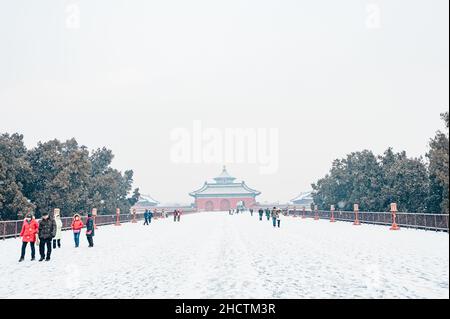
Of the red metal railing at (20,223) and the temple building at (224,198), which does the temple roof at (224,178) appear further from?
the red metal railing at (20,223)

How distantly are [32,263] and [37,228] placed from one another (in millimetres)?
1056

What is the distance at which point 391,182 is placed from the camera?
32.5 meters

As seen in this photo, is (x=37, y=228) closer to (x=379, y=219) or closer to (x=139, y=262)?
(x=139, y=262)

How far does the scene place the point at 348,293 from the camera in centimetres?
720

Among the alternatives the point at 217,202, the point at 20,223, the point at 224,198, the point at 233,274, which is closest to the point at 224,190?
the point at 224,198

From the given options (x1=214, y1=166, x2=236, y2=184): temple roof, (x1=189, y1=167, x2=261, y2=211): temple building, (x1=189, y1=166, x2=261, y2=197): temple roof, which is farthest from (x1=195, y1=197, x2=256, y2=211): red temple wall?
(x1=214, y1=166, x2=236, y2=184): temple roof

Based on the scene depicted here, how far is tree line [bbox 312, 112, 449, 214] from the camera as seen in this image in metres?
26.2

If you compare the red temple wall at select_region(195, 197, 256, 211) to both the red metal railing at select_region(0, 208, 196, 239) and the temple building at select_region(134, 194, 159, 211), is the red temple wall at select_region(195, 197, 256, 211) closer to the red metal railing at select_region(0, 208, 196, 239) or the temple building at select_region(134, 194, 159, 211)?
the temple building at select_region(134, 194, 159, 211)

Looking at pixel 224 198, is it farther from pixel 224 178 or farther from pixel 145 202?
pixel 145 202

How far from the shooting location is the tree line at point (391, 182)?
26.2 meters
